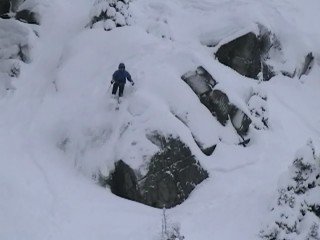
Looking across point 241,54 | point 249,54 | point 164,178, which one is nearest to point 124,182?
point 164,178

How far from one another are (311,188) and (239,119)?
22.9ft

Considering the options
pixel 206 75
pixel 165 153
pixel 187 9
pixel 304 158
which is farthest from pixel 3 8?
pixel 304 158

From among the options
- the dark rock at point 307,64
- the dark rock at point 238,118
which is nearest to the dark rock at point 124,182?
the dark rock at point 238,118

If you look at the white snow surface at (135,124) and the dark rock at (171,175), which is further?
the dark rock at (171,175)

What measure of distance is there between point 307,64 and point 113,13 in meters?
11.3

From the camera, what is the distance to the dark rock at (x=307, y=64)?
29.7 metres

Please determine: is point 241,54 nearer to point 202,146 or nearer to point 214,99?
point 214,99

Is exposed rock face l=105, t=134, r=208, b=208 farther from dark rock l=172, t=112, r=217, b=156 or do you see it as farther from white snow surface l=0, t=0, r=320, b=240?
dark rock l=172, t=112, r=217, b=156

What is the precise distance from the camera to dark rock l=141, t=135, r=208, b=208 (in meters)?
19.4

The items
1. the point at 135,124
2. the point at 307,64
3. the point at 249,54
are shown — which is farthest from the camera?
the point at 307,64

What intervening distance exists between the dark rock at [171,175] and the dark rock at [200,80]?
3.22 metres

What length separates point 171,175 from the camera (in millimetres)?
19922

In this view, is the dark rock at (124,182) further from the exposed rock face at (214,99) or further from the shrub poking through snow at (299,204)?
the exposed rock face at (214,99)

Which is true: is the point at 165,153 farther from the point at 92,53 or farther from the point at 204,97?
the point at 92,53
